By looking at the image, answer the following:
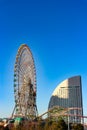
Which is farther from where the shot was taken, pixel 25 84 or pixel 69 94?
pixel 69 94

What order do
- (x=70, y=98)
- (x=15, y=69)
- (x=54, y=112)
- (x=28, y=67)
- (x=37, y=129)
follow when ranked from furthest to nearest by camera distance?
(x=70, y=98) < (x=54, y=112) < (x=28, y=67) < (x=15, y=69) < (x=37, y=129)

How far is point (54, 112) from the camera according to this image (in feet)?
345

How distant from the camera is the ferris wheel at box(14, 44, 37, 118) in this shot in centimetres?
7162

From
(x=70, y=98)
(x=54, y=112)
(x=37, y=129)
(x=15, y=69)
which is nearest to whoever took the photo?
(x=37, y=129)

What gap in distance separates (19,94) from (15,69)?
26.1 feet

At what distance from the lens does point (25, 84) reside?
75.5 m

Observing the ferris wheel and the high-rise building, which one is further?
the high-rise building

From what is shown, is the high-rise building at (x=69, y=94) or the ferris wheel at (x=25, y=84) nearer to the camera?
the ferris wheel at (x=25, y=84)

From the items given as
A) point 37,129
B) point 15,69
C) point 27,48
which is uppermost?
point 27,48

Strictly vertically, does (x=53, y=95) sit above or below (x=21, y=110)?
A: above

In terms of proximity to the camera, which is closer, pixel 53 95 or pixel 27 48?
pixel 27 48

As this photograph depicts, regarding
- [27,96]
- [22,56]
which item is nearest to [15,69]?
[22,56]

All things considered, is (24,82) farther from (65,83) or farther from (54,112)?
(65,83)

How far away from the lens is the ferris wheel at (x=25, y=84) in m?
71.6
